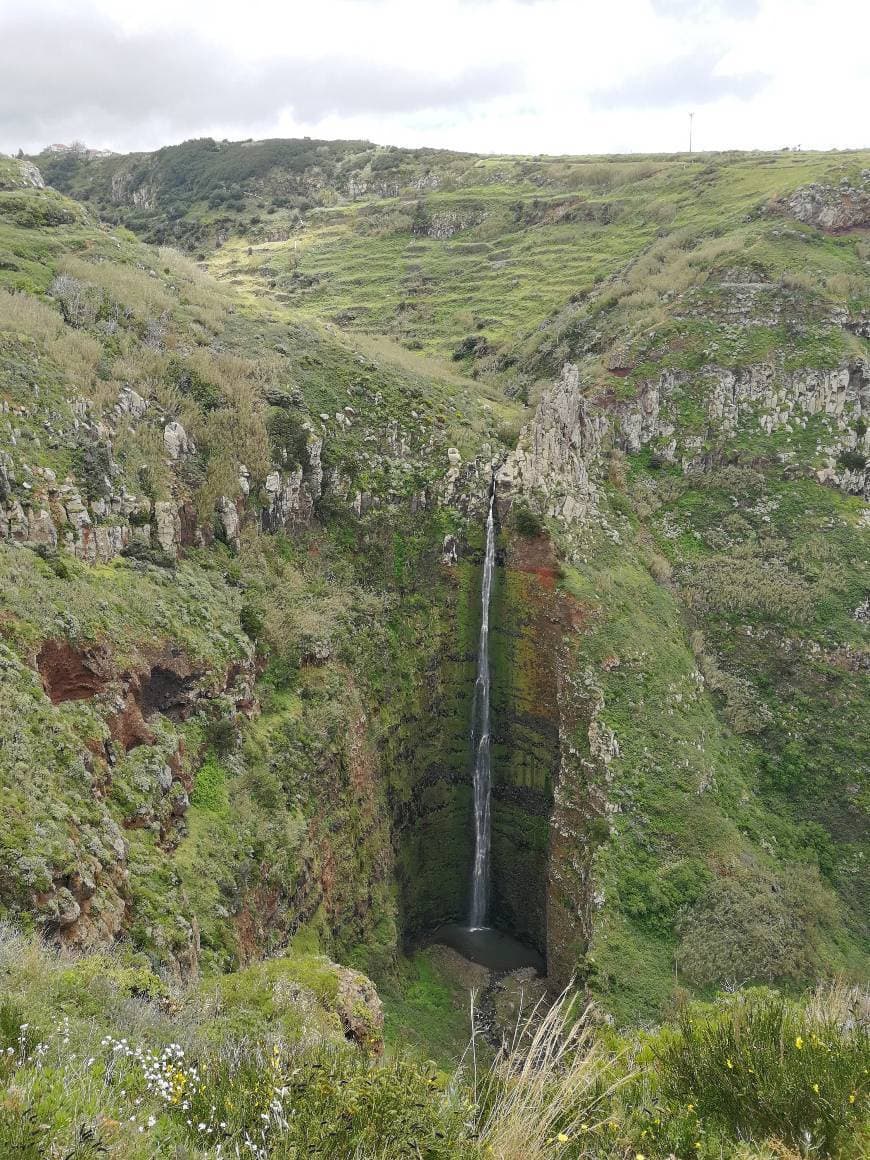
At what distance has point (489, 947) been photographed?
1051 inches

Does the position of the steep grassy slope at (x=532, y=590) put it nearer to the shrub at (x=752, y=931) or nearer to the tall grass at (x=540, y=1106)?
the shrub at (x=752, y=931)

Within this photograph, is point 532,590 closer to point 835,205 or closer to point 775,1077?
point 775,1077

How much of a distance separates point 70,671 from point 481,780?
17.1m

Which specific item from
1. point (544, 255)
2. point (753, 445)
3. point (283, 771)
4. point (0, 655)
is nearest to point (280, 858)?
point (283, 771)

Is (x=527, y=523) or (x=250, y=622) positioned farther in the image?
(x=527, y=523)

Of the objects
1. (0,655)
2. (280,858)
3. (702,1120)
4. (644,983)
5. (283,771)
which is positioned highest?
(0,655)

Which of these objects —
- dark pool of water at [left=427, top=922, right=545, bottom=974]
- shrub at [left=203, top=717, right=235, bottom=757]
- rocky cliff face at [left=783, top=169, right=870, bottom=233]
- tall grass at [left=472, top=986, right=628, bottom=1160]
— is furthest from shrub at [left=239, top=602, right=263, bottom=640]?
rocky cliff face at [left=783, top=169, right=870, bottom=233]

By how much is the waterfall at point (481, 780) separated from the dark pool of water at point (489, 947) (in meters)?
0.55

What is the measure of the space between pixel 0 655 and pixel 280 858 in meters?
8.17

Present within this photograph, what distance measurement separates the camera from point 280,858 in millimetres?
17484

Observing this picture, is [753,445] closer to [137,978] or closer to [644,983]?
[644,983]

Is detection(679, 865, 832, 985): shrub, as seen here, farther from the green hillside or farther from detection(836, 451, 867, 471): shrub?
detection(836, 451, 867, 471): shrub

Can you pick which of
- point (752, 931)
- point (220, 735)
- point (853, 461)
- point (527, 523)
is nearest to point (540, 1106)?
point (220, 735)

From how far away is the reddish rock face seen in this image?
1399 cm
